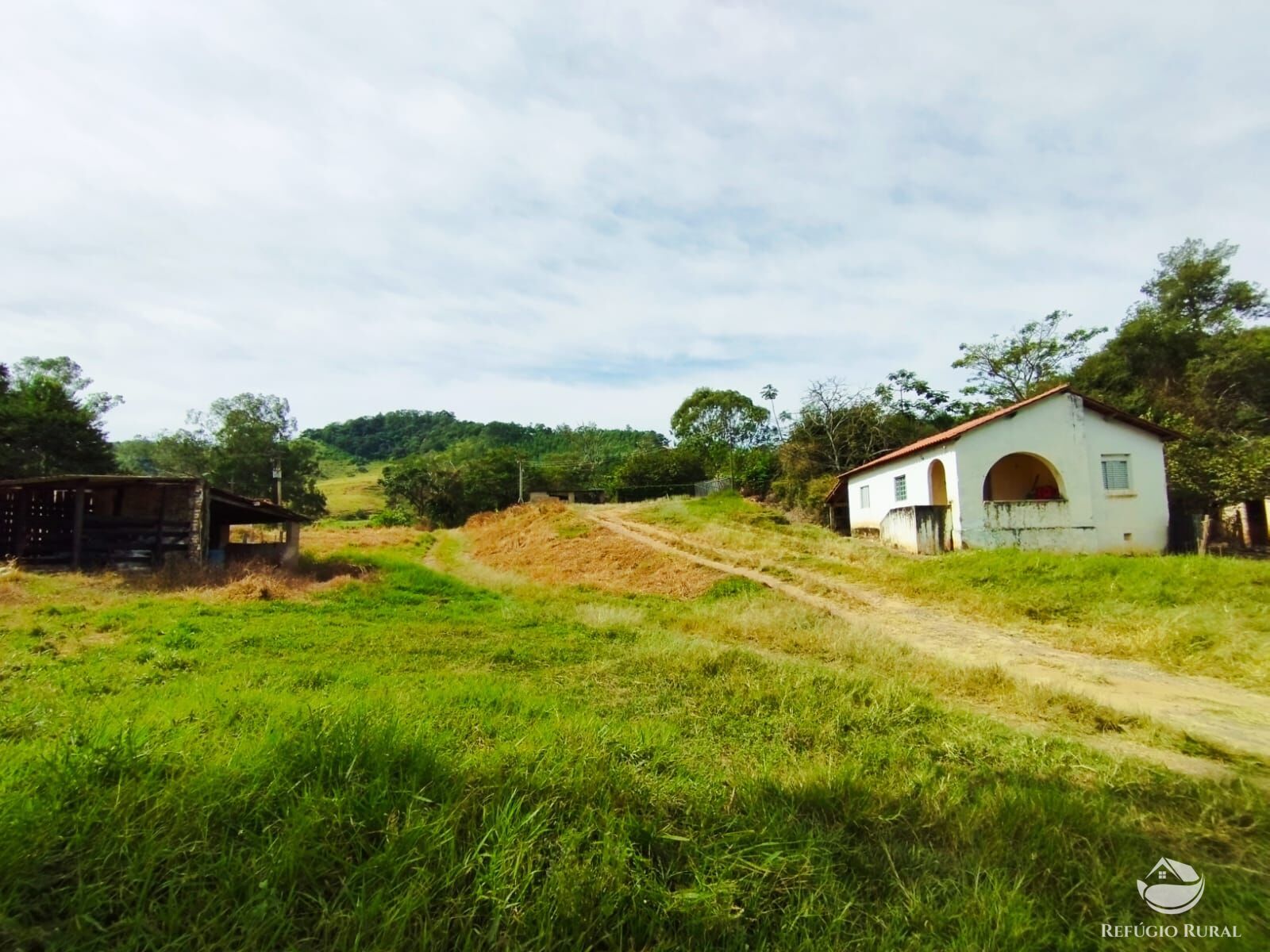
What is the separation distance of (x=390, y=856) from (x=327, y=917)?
303 millimetres

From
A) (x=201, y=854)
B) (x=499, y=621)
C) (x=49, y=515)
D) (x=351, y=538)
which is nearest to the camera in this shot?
(x=201, y=854)

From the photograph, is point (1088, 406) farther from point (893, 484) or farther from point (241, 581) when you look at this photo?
point (241, 581)

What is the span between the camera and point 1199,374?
27109 mm

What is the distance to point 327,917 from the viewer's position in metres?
2.23

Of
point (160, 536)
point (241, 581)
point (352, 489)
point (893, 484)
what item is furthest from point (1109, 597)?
point (352, 489)

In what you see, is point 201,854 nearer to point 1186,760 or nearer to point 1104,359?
point 1186,760

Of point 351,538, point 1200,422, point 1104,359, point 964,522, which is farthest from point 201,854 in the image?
point 1104,359

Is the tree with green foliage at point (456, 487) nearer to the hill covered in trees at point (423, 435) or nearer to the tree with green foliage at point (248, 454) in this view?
the tree with green foliage at point (248, 454)

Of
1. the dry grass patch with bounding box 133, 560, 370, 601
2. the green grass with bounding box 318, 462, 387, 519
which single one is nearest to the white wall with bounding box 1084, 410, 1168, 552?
the dry grass patch with bounding box 133, 560, 370, 601

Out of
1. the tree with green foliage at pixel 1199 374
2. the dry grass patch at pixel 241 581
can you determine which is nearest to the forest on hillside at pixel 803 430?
the tree with green foliage at pixel 1199 374

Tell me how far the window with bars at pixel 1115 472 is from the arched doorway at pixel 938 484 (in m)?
4.47

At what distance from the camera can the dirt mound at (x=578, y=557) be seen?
15.5 metres

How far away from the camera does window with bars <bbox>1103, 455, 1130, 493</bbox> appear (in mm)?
18344

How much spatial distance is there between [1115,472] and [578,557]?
17447 mm
